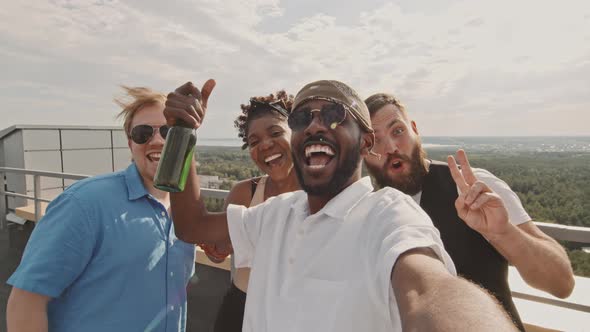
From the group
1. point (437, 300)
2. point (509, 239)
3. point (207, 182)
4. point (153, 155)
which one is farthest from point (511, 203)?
point (207, 182)

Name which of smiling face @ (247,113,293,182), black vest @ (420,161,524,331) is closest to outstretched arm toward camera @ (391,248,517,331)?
black vest @ (420,161,524,331)

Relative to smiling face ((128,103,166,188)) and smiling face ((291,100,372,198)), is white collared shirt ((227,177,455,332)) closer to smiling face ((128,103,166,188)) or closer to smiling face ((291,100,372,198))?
smiling face ((291,100,372,198))

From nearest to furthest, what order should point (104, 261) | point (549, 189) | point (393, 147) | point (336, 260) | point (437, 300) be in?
point (437, 300), point (336, 260), point (104, 261), point (393, 147), point (549, 189)

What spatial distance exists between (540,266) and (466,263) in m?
0.32

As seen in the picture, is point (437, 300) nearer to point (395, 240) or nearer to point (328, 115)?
point (395, 240)

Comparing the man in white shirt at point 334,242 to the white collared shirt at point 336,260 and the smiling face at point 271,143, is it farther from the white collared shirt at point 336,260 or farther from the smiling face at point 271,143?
the smiling face at point 271,143

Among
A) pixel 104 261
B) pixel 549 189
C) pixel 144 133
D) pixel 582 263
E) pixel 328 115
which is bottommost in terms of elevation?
pixel 582 263

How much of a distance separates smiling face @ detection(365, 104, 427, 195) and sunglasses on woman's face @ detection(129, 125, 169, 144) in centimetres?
133

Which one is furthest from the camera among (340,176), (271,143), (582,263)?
(582,263)

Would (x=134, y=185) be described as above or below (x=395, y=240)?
below

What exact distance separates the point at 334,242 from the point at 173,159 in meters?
0.83

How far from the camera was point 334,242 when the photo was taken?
1274 mm

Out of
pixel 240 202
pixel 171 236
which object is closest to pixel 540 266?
pixel 240 202

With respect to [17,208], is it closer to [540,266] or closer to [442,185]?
[442,185]
